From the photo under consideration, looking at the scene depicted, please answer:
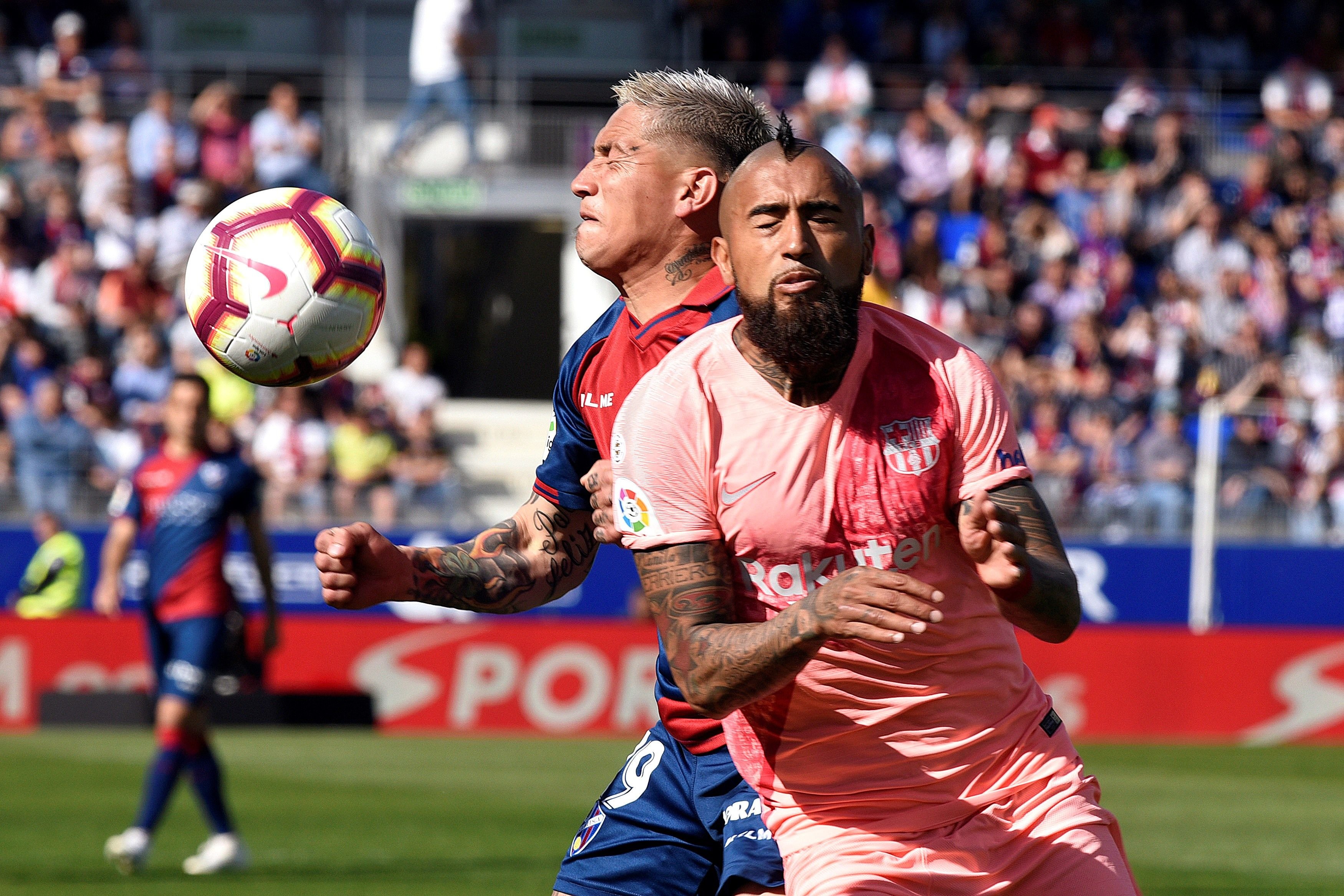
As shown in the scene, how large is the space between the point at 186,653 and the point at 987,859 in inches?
254

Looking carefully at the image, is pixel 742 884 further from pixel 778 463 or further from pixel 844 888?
pixel 778 463

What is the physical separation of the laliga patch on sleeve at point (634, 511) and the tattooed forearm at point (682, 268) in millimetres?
917

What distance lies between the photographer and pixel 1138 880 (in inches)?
343

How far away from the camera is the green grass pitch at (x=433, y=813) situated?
869 centimetres

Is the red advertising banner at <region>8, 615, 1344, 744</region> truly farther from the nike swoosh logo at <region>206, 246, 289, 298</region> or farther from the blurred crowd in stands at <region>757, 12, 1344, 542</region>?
the nike swoosh logo at <region>206, 246, 289, 298</region>

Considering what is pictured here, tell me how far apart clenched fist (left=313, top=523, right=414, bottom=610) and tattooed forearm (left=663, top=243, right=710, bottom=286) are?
35.8 inches

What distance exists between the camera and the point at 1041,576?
3.38 meters

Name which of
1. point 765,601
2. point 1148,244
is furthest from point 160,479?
point 1148,244

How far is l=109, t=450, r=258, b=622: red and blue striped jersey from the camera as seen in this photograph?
950 cm

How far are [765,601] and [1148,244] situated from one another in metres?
18.5

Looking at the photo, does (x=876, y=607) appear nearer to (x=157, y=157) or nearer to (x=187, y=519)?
(x=187, y=519)

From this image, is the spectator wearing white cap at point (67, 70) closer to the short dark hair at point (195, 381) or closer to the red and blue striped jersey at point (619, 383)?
the short dark hair at point (195, 381)

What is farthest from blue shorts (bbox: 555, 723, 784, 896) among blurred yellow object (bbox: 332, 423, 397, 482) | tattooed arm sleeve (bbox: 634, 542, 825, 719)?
blurred yellow object (bbox: 332, 423, 397, 482)

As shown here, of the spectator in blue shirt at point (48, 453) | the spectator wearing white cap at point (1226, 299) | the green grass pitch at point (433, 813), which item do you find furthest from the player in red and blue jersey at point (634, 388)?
the spectator wearing white cap at point (1226, 299)
